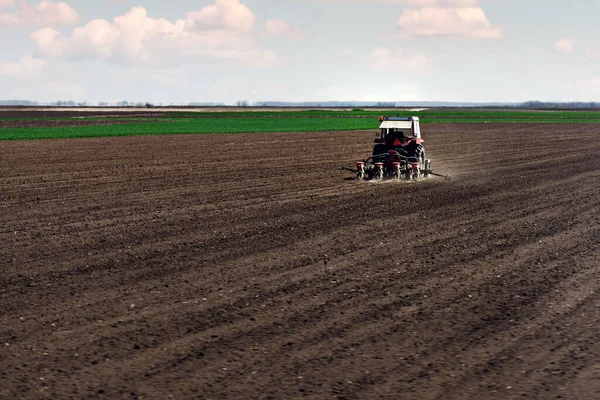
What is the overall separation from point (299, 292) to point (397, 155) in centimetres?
1428

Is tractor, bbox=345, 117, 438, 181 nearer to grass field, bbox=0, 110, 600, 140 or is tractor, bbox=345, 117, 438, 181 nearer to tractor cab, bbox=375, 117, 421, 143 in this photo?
tractor cab, bbox=375, 117, 421, 143

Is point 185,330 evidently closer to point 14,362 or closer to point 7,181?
point 14,362

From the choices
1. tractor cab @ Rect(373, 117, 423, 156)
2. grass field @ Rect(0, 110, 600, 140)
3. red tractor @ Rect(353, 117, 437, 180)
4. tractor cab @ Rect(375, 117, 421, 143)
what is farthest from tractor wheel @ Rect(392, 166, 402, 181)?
grass field @ Rect(0, 110, 600, 140)

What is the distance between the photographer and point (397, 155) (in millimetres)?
23438

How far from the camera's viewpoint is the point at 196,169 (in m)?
26.8

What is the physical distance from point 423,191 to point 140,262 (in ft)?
35.5

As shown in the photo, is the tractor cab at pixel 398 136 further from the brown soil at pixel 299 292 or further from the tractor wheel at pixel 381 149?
the brown soil at pixel 299 292

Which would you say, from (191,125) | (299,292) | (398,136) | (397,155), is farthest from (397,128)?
(191,125)

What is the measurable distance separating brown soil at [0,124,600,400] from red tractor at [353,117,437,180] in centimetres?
250

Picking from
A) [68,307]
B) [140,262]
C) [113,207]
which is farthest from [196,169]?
[68,307]

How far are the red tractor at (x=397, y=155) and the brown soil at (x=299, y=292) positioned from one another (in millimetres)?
2498

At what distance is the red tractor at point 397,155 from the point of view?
23.3 metres

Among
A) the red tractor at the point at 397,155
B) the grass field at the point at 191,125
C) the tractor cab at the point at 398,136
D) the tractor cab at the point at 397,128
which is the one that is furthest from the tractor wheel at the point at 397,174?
the grass field at the point at 191,125

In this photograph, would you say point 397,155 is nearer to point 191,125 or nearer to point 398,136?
point 398,136
